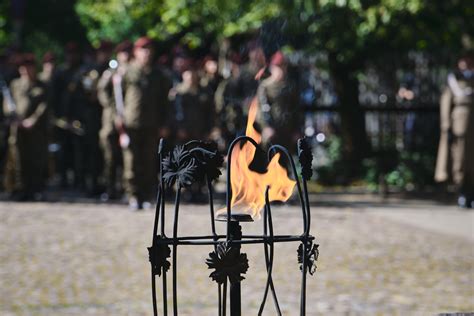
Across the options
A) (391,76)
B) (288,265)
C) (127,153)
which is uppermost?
(391,76)

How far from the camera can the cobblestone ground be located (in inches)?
308

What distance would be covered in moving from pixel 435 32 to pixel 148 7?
5.08 m

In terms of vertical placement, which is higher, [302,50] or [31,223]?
[302,50]

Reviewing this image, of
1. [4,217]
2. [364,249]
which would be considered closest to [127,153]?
[4,217]

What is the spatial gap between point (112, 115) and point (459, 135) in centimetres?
501

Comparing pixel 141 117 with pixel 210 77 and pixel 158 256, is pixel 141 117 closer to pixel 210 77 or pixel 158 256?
pixel 210 77

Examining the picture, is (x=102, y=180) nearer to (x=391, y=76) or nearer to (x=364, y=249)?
(x=391, y=76)

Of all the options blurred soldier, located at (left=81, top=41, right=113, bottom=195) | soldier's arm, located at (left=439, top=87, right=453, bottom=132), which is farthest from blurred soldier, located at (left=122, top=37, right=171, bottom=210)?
soldier's arm, located at (left=439, top=87, right=453, bottom=132)

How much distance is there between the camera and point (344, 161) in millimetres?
24125

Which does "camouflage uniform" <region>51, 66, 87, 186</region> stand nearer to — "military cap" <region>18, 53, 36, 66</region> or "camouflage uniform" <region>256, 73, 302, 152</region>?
"military cap" <region>18, 53, 36, 66</region>

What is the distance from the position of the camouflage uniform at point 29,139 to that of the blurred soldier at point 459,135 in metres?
5.89

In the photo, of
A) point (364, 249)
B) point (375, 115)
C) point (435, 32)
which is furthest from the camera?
point (375, 115)

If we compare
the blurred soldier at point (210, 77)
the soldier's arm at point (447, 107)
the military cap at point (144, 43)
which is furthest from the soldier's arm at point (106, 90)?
the soldier's arm at point (447, 107)

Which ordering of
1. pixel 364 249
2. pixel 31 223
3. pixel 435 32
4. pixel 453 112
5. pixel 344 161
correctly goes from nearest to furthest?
1. pixel 364 249
2. pixel 31 223
3. pixel 453 112
4. pixel 435 32
5. pixel 344 161
